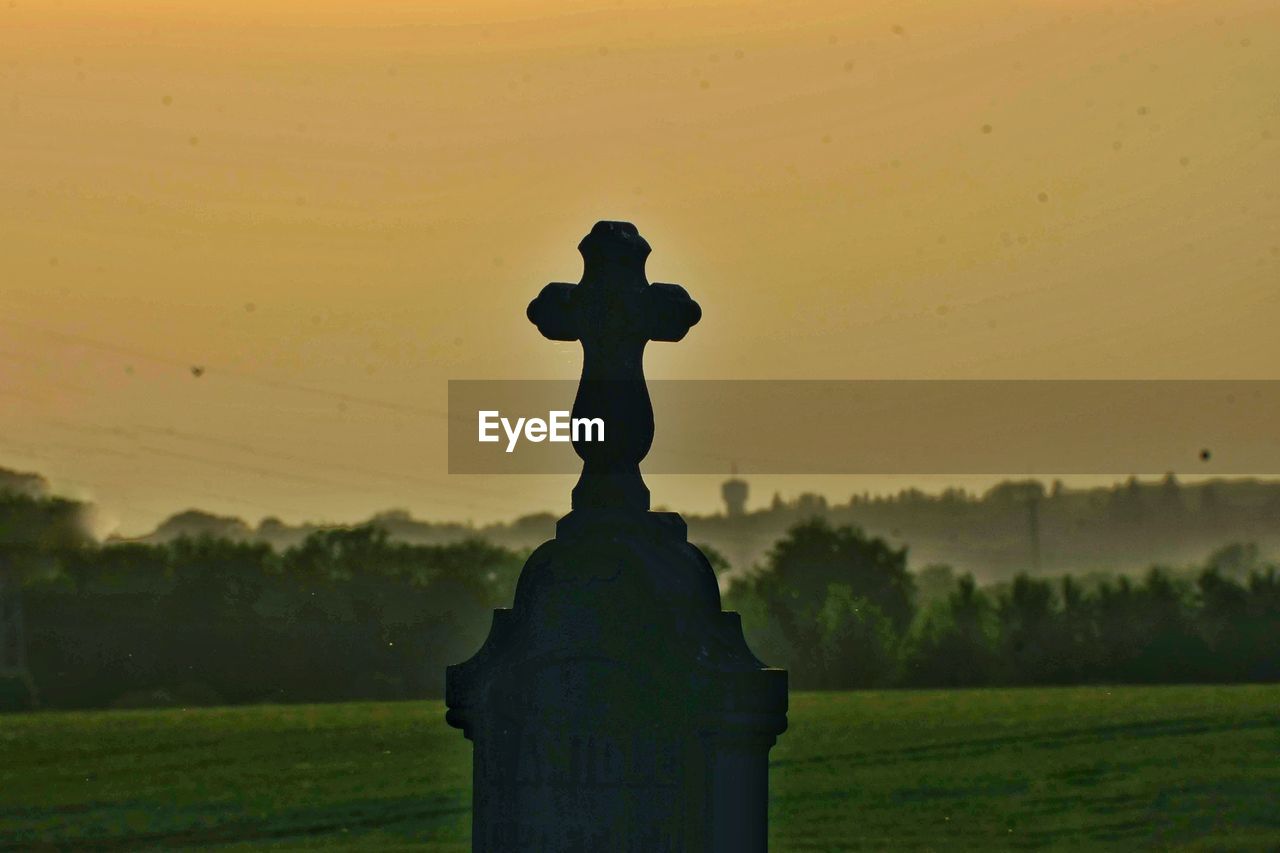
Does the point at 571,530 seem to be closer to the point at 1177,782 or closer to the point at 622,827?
the point at 622,827

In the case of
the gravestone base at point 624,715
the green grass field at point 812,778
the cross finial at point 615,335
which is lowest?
the green grass field at point 812,778

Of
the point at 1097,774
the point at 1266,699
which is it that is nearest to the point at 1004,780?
the point at 1097,774

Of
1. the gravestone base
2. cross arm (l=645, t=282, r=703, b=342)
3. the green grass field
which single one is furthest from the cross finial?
the green grass field

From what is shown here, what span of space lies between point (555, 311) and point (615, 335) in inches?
9.5

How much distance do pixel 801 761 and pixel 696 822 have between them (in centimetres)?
1886

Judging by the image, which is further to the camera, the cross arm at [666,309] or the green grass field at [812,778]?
the green grass field at [812,778]

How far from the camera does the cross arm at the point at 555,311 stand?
21.0ft

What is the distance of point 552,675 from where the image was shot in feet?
19.9

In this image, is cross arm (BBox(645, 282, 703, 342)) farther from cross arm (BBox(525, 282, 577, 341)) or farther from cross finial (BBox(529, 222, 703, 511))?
cross arm (BBox(525, 282, 577, 341))

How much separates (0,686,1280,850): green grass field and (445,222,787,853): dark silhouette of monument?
464 inches

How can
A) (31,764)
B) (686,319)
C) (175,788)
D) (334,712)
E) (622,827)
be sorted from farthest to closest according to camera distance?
(334,712) < (31,764) < (175,788) < (686,319) < (622,827)

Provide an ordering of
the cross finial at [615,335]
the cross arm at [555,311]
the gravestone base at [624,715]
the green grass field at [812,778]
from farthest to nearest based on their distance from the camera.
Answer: the green grass field at [812,778]
the cross arm at [555,311]
the cross finial at [615,335]
the gravestone base at [624,715]

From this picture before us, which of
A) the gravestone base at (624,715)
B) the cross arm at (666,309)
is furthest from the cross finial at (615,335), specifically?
the gravestone base at (624,715)

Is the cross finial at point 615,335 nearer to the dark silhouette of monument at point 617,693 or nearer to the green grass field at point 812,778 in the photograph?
the dark silhouette of monument at point 617,693
